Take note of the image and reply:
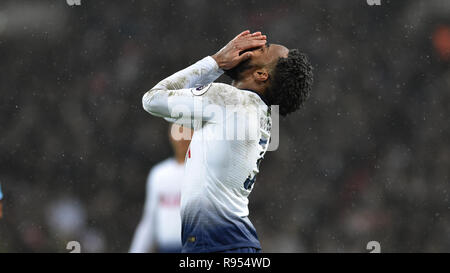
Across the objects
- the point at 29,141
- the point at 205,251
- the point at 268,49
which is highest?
the point at 29,141

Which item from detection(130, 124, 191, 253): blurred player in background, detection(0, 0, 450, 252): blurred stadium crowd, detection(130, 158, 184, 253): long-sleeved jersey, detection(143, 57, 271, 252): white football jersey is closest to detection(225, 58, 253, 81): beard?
detection(143, 57, 271, 252): white football jersey

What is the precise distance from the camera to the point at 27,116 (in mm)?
8914

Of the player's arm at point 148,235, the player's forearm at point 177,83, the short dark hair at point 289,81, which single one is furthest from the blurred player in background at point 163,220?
the short dark hair at point 289,81

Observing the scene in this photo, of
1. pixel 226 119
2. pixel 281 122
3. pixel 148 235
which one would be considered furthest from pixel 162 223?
pixel 281 122

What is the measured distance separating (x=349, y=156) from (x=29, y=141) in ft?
14.8

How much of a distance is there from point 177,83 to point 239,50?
38 cm

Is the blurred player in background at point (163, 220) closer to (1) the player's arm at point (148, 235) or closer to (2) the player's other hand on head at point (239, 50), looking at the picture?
(1) the player's arm at point (148, 235)

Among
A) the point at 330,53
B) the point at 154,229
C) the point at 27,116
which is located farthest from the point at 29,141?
the point at 330,53

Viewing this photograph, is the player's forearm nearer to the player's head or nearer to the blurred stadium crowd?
the player's head

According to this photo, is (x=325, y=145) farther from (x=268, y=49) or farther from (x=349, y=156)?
(x=268, y=49)

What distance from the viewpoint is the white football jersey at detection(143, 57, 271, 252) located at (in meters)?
3.20

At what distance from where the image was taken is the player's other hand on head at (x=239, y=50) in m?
3.36

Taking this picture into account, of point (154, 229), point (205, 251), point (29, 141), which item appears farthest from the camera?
point (29, 141)

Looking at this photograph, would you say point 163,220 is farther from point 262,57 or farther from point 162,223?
point 262,57
